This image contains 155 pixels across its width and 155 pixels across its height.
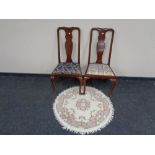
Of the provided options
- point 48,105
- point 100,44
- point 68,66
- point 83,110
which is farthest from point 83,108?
point 100,44

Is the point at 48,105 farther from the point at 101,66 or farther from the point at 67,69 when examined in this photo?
the point at 101,66

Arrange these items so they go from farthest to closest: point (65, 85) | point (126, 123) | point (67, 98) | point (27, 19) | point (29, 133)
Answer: point (65, 85) < point (67, 98) < point (27, 19) < point (126, 123) < point (29, 133)

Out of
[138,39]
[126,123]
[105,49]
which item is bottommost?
[126,123]

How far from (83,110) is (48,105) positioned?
1.51 ft

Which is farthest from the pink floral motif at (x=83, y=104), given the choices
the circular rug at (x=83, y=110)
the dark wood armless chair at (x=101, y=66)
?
the dark wood armless chair at (x=101, y=66)

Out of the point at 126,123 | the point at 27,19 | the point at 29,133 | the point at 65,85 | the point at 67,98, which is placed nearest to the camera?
the point at 29,133

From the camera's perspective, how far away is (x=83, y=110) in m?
2.08

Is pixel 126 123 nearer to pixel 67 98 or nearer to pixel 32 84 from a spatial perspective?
pixel 67 98

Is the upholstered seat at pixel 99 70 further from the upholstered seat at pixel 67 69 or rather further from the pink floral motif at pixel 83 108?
the pink floral motif at pixel 83 108

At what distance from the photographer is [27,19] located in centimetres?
211
